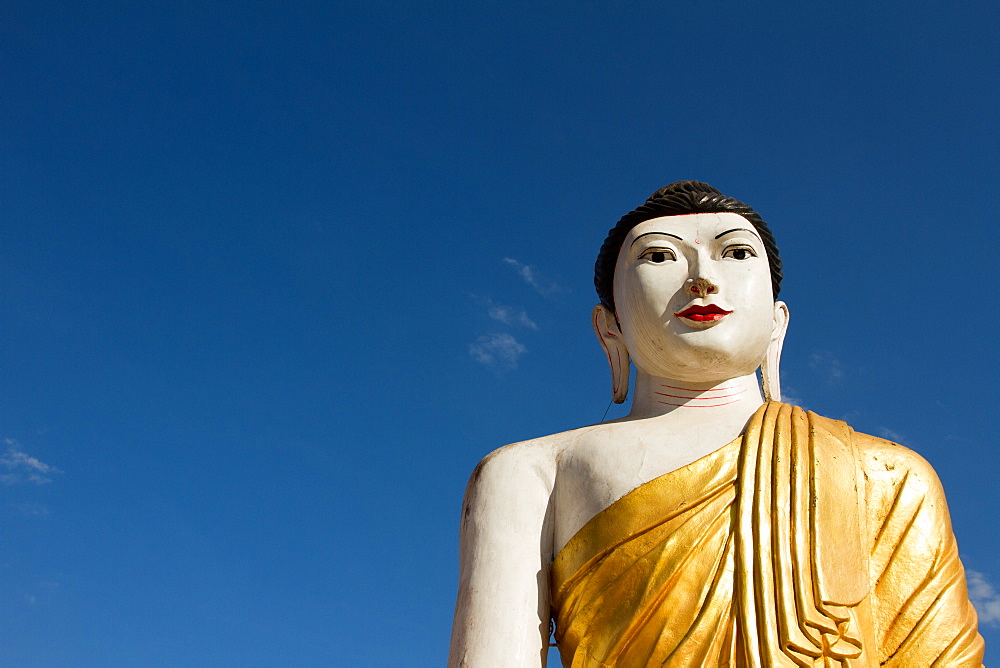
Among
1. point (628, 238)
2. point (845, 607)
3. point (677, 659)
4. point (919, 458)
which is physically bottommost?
point (677, 659)

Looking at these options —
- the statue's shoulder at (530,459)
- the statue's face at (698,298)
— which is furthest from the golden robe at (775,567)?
the statue's face at (698,298)

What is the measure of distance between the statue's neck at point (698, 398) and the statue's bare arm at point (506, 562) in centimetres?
72

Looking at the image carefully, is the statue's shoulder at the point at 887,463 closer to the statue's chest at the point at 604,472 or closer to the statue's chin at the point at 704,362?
the statue's chin at the point at 704,362

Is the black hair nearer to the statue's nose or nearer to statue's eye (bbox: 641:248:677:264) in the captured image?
statue's eye (bbox: 641:248:677:264)

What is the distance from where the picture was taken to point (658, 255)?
5.46m

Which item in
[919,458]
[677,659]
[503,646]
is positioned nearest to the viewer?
[677,659]

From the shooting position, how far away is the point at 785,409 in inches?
198

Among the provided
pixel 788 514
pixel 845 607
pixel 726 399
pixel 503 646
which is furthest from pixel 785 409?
pixel 503 646

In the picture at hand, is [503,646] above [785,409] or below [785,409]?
below

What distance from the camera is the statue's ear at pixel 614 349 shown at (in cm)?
590

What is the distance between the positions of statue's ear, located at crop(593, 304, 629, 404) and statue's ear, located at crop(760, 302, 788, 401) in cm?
81

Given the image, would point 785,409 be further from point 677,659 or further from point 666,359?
point 677,659

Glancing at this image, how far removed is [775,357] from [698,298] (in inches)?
38.0

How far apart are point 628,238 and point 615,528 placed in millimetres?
1845
